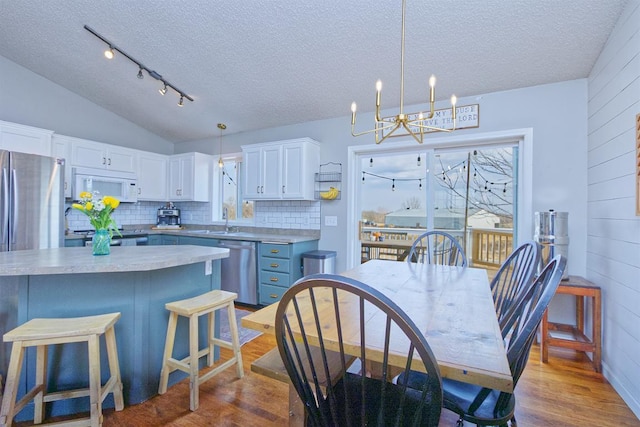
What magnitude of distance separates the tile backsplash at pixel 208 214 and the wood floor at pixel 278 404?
2.18m

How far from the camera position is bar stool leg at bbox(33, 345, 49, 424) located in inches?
63.9

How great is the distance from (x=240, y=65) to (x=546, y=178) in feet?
10.3

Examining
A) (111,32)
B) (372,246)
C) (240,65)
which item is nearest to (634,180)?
(372,246)

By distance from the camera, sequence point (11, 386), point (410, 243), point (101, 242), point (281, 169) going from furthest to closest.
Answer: point (410, 243), point (281, 169), point (101, 242), point (11, 386)

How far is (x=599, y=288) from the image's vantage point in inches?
91.9

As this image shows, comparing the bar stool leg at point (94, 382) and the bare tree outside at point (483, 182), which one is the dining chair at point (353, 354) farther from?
A: the bare tree outside at point (483, 182)

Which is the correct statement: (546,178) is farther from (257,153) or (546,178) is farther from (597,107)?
(257,153)

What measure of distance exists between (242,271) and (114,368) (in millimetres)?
2081

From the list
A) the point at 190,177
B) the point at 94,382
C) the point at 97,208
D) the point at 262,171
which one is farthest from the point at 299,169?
the point at 94,382

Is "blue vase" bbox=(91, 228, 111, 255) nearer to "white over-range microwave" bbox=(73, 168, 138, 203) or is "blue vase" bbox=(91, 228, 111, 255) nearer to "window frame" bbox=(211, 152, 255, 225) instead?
"white over-range microwave" bbox=(73, 168, 138, 203)

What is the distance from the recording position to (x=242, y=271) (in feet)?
12.4

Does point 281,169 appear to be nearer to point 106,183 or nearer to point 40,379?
point 106,183

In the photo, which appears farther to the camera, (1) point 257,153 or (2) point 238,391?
(1) point 257,153

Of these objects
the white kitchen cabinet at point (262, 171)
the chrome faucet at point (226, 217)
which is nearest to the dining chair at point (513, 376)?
the white kitchen cabinet at point (262, 171)
